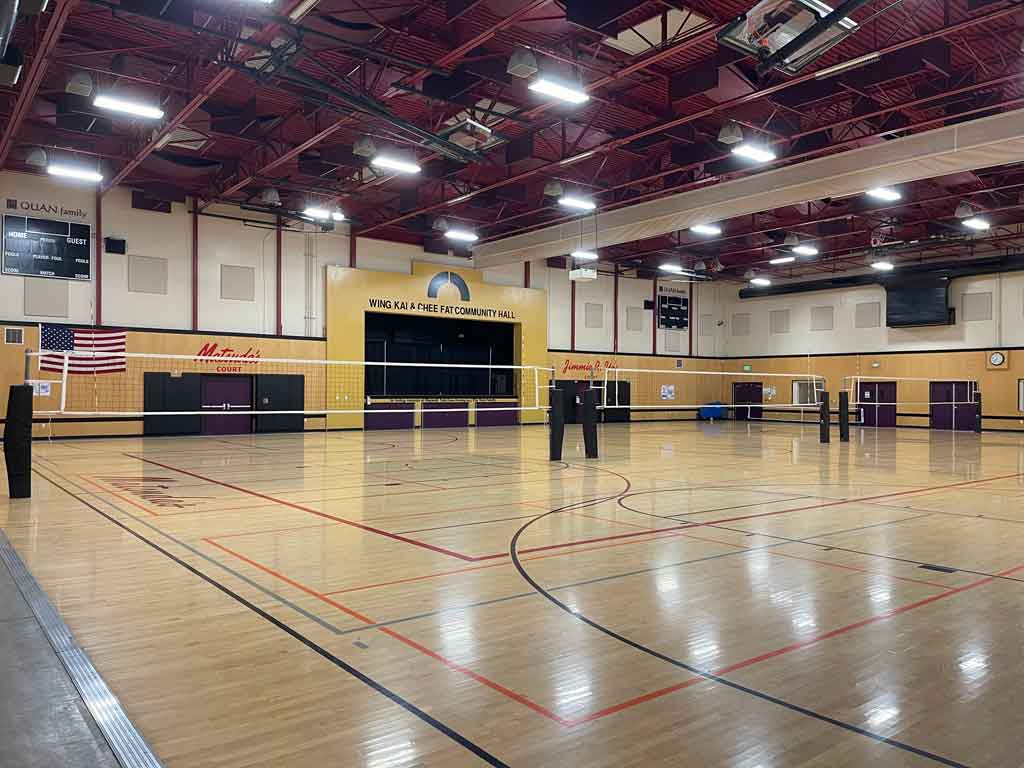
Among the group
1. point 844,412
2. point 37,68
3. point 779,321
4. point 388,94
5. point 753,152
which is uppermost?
point 388,94

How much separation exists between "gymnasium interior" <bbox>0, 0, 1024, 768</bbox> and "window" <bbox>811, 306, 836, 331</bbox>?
35cm

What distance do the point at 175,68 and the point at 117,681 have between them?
13.0 meters

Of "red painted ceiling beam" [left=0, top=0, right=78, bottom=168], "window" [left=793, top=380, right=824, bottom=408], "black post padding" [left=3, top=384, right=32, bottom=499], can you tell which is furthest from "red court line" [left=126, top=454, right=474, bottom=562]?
"window" [left=793, top=380, right=824, bottom=408]

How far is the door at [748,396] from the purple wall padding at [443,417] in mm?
14672

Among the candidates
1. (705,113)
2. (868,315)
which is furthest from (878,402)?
(705,113)

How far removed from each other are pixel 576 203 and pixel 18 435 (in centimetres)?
1462

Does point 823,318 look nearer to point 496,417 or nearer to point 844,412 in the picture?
point 844,412

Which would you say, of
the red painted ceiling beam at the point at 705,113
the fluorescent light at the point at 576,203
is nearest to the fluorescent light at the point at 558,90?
the red painted ceiling beam at the point at 705,113

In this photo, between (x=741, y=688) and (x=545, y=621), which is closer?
(x=741, y=688)

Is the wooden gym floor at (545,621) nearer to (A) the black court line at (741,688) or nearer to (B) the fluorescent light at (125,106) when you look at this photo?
(A) the black court line at (741,688)

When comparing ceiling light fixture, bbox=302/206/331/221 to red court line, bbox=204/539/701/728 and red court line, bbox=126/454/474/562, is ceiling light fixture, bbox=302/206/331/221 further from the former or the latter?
red court line, bbox=204/539/701/728

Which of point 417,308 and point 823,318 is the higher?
point 823,318

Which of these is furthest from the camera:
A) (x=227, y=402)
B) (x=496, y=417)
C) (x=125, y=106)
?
(x=496, y=417)

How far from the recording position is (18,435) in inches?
325
